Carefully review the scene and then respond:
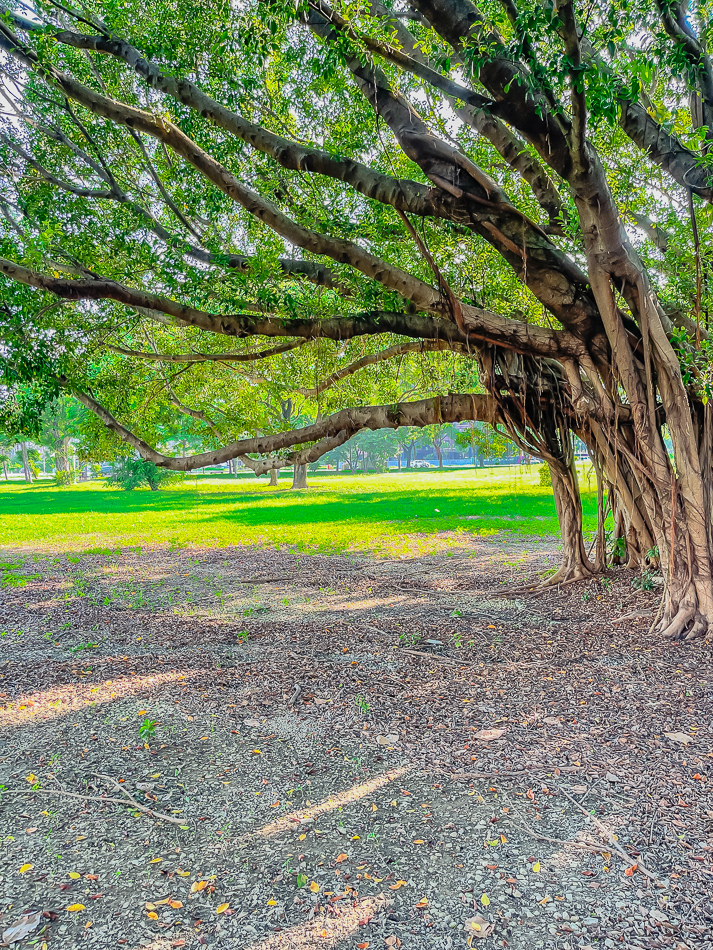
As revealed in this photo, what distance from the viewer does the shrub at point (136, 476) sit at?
39344 millimetres

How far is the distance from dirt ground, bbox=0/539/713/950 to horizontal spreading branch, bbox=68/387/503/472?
2.15m

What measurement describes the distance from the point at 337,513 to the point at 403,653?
1558 cm

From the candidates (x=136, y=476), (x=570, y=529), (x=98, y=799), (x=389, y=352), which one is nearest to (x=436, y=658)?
(x=98, y=799)

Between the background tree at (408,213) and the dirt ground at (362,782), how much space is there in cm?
205

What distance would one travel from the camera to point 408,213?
6.20 m

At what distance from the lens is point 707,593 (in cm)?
568

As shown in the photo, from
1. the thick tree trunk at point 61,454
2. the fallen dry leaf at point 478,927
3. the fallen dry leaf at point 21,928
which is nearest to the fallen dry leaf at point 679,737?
the fallen dry leaf at point 478,927

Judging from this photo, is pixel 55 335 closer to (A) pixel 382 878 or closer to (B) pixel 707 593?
(A) pixel 382 878

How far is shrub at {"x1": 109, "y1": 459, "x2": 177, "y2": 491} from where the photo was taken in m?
39.3

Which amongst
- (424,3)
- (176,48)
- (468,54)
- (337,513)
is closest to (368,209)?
(176,48)

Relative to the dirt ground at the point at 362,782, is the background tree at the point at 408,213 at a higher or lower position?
higher

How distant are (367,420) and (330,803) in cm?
474

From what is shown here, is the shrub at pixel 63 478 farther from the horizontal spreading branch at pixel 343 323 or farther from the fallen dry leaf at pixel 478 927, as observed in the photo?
the fallen dry leaf at pixel 478 927

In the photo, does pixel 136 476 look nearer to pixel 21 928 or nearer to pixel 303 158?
pixel 303 158
